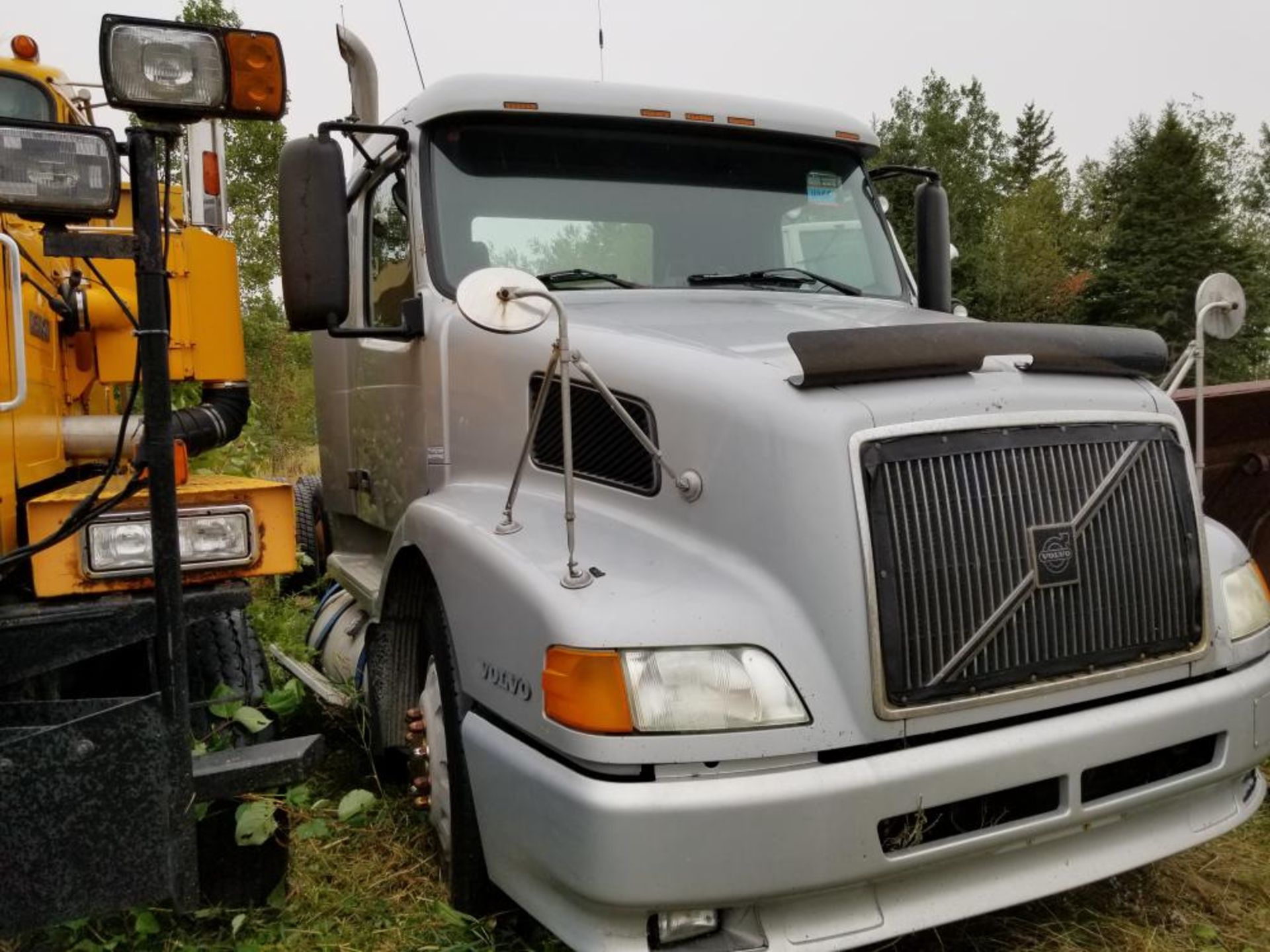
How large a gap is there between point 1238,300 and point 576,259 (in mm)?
2087

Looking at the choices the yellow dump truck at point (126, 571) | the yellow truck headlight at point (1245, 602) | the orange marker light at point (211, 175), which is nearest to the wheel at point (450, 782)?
the yellow dump truck at point (126, 571)

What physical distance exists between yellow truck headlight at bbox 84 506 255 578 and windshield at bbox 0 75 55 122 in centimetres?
218

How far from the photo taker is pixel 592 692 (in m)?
2.24

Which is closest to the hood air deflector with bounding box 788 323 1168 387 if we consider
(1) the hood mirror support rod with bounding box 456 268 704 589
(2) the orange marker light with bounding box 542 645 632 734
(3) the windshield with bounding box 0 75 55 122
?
(1) the hood mirror support rod with bounding box 456 268 704 589

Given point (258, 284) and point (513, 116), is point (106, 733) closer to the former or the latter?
point (513, 116)

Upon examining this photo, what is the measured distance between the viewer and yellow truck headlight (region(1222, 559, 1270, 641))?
9.47 feet

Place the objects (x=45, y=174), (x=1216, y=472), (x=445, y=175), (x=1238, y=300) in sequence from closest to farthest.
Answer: (x=45, y=174)
(x=1238, y=300)
(x=445, y=175)
(x=1216, y=472)

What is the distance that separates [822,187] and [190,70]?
250cm

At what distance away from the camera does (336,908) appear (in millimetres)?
3186

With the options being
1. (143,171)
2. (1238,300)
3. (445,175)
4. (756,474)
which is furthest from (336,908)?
Result: (1238,300)

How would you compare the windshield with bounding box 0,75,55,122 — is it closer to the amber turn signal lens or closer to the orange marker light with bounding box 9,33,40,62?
the orange marker light with bounding box 9,33,40,62

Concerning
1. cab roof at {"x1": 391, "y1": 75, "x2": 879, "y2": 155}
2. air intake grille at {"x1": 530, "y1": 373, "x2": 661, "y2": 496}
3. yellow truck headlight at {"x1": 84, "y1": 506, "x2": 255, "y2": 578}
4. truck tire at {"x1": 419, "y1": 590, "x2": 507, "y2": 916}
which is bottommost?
truck tire at {"x1": 419, "y1": 590, "x2": 507, "y2": 916}

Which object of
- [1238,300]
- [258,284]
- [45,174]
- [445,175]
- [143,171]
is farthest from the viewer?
[258,284]

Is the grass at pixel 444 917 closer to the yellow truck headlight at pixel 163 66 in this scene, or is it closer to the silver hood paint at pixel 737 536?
the silver hood paint at pixel 737 536
